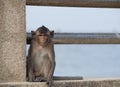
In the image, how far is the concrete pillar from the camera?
179 inches

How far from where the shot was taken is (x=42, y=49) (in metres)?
4.85

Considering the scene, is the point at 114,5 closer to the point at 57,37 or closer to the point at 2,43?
the point at 57,37

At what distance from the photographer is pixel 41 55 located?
15.8 feet

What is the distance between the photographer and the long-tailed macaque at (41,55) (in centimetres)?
473

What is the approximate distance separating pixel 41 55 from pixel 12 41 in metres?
0.39

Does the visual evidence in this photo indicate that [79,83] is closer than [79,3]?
Yes

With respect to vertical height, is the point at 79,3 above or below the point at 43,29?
above

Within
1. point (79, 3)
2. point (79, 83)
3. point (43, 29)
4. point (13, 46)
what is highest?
point (79, 3)

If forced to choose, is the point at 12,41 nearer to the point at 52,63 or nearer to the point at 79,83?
the point at 52,63

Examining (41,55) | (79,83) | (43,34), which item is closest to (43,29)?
(43,34)

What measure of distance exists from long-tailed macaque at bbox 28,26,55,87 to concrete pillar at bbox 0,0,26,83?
18cm

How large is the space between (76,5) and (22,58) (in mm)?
761

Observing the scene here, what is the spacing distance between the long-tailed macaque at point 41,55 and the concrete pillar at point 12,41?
0.18 meters

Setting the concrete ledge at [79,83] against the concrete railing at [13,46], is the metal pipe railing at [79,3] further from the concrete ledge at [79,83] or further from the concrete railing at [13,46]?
the concrete ledge at [79,83]
